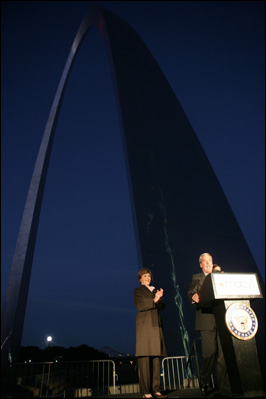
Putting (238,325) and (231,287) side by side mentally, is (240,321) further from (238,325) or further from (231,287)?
(231,287)

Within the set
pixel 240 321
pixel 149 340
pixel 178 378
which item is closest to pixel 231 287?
pixel 240 321

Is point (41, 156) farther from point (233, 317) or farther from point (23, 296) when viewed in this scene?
point (233, 317)

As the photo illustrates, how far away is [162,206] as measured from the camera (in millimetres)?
9188

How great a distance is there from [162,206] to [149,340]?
7.01m

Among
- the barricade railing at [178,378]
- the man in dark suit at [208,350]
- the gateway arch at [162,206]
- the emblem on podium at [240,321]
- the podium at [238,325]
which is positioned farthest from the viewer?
the gateway arch at [162,206]

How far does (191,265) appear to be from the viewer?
8398 mm

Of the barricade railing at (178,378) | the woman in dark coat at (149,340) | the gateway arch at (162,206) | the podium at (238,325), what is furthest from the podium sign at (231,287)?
the gateway arch at (162,206)

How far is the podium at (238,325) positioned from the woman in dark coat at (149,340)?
0.57 metres

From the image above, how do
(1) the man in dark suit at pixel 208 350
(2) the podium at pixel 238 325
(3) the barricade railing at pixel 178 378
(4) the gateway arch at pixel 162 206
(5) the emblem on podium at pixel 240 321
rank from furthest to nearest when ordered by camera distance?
(4) the gateway arch at pixel 162 206 → (3) the barricade railing at pixel 178 378 → (1) the man in dark suit at pixel 208 350 → (5) the emblem on podium at pixel 240 321 → (2) the podium at pixel 238 325

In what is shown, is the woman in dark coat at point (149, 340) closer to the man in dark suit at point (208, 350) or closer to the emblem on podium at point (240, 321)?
the man in dark suit at point (208, 350)

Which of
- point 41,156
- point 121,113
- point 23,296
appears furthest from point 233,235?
point 41,156

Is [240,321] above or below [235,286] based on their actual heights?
below

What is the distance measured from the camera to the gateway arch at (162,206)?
7609mm

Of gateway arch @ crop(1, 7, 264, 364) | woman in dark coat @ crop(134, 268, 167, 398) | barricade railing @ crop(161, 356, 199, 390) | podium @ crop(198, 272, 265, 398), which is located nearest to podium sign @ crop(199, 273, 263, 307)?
podium @ crop(198, 272, 265, 398)
